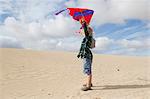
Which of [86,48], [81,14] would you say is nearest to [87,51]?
[86,48]

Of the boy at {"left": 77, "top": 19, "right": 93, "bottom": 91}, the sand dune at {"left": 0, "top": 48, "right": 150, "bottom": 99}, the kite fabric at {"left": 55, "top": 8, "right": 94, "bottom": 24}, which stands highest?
the kite fabric at {"left": 55, "top": 8, "right": 94, "bottom": 24}

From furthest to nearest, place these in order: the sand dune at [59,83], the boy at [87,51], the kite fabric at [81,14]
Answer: the kite fabric at [81,14] < the boy at [87,51] < the sand dune at [59,83]

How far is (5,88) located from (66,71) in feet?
9.83

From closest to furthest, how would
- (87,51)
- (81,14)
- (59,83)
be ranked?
(87,51) → (81,14) → (59,83)

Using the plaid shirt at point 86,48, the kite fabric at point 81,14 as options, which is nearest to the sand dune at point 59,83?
the plaid shirt at point 86,48

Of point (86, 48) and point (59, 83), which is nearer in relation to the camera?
point (86, 48)

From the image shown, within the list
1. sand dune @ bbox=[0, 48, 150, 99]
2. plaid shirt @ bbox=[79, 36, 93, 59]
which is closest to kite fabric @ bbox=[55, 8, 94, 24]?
plaid shirt @ bbox=[79, 36, 93, 59]

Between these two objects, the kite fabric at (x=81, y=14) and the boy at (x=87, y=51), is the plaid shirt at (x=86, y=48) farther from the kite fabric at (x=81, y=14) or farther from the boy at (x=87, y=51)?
the kite fabric at (x=81, y=14)

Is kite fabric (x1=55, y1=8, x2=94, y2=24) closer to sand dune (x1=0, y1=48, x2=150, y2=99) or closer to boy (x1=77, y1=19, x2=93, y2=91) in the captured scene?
boy (x1=77, y1=19, x2=93, y2=91)

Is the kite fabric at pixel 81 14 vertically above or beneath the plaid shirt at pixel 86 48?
above

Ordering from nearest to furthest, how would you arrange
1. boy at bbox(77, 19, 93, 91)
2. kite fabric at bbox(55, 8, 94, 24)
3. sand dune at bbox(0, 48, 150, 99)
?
sand dune at bbox(0, 48, 150, 99), boy at bbox(77, 19, 93, 91), kite fabric at bbox(55, 8, 94, 24)

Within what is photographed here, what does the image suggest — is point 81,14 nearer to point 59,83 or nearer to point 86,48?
point 86,48

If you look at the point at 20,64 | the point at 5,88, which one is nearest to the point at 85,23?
the point at 5,88

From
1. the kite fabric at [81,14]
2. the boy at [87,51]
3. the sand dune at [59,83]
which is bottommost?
the sand dune at [59,83]
